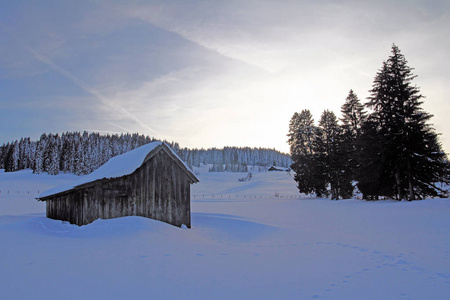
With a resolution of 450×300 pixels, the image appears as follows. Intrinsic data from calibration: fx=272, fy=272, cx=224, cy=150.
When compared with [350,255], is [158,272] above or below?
above

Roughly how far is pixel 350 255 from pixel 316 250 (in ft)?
3.76

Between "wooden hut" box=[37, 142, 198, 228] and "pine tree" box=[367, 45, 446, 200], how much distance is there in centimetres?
2144

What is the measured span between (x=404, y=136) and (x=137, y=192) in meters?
24.8

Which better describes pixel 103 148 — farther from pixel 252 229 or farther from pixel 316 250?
pixel 316 250

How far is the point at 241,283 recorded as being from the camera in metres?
5.86

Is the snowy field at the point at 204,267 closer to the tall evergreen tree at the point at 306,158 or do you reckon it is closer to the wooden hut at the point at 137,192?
the wooden hut at the point at 137,192

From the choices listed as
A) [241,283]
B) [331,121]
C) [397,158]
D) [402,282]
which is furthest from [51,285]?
[331,121]

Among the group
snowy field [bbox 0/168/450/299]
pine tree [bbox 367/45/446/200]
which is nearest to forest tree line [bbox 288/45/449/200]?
pine tree [bbox 367/45/446/200]

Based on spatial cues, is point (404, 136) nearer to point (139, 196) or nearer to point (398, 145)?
point (398, 145)

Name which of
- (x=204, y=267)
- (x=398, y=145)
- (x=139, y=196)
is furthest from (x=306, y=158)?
(x=204, y=267)

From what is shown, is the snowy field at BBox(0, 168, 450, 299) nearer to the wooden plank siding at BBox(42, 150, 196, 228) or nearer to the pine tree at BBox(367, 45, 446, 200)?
the wooden plank siding at BBox(42, 150, 196, 228)

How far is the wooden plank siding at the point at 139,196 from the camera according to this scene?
479 inches

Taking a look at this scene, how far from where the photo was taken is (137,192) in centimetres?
1272

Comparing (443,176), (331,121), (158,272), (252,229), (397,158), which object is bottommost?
(252,229)
